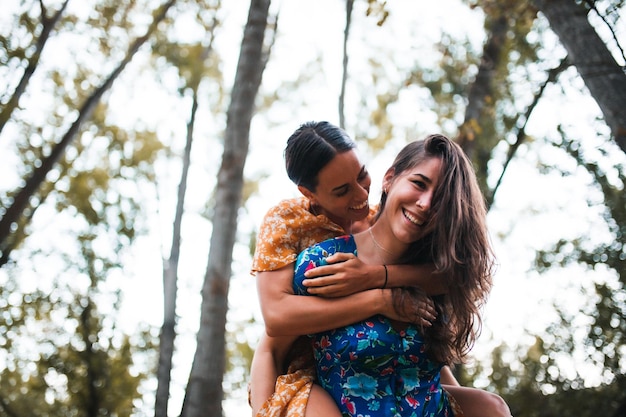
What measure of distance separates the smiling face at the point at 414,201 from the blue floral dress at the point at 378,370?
313 millimetres

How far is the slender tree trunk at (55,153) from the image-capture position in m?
7.69

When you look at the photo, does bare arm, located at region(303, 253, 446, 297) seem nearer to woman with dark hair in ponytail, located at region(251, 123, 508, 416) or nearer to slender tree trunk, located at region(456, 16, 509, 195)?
woman with dark hair in ponytail, located at region(251, 123, 508, 416)

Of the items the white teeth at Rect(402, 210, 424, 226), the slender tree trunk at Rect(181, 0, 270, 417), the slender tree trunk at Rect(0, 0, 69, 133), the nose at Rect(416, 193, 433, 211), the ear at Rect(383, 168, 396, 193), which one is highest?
the slender tree trunk at Rect(0, 0, 69, 133)

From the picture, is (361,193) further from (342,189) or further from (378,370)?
(378,370)

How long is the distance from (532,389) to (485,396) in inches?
182

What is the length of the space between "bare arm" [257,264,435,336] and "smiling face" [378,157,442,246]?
0.23 metres

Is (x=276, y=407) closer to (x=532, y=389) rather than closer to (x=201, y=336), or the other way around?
(x=201, y=336)

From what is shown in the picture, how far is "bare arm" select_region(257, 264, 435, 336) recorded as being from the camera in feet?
7.74

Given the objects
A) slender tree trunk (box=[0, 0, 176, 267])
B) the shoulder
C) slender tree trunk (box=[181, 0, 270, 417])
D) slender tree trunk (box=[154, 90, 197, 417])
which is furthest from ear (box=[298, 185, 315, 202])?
slender tree trunk (box=[154, 90, 197, 417])

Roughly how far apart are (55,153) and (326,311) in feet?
22.4

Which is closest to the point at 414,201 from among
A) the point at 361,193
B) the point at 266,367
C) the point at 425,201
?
the point at 425,201

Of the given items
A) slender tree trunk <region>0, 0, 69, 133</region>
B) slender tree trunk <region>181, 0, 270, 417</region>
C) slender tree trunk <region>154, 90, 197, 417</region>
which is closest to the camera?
slender tree trunk <region>181, 0, 270, 417</region>

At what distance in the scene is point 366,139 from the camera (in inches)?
506

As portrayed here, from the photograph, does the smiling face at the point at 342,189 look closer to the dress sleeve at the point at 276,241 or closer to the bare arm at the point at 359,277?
the dress sleeve at the point at 276,241
